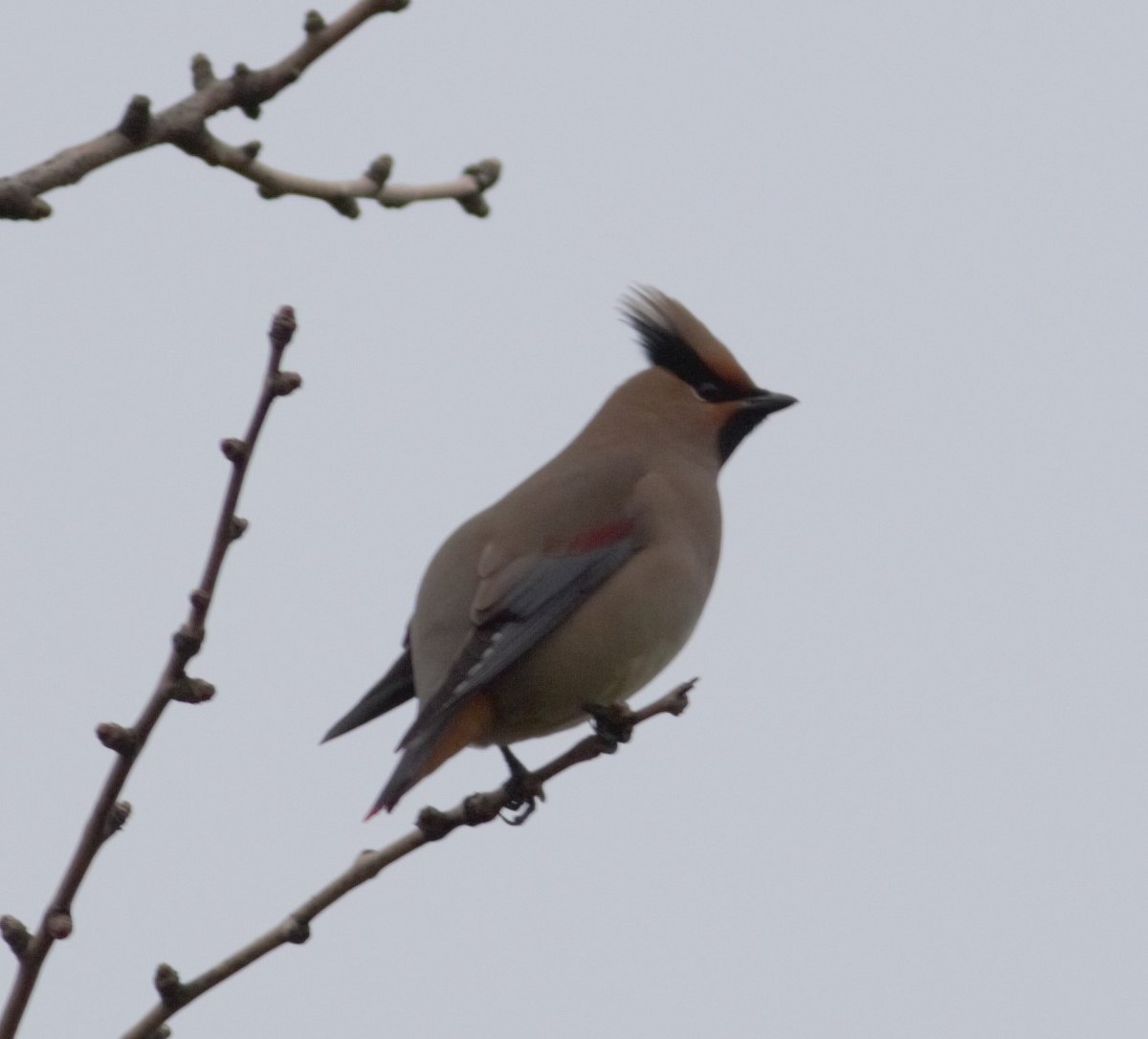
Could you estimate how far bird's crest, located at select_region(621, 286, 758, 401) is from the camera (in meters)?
5.92

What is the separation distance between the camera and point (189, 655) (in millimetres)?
2303

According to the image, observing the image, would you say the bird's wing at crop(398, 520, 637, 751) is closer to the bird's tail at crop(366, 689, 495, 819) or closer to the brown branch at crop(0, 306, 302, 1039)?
the bird's tail at crop(366, 689, 495, 819)

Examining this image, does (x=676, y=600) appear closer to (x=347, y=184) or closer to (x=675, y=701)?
(x=675, y=701)

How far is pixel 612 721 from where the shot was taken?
4422 mm

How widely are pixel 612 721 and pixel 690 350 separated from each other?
1797 mm

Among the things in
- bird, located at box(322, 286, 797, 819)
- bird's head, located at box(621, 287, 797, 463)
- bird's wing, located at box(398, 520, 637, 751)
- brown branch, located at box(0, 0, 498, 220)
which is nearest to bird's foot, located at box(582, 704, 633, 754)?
bird, located at box(322, 286, 797, 819)

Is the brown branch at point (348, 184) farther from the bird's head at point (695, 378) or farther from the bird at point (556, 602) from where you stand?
the bird's head at point (695, 378)

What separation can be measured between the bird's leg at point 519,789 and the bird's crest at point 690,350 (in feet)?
5.02

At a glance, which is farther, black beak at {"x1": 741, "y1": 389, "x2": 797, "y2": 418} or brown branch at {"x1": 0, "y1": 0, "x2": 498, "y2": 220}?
black beak at {"x1": 741, "y1": 389, "x2": 797, "y2": 418}

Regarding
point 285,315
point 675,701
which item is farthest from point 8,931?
point 675,701

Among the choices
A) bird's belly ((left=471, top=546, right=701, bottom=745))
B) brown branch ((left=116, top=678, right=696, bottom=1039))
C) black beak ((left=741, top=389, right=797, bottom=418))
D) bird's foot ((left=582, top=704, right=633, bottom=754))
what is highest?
black beak ((left=741, top=389, right=797, bottom=418))

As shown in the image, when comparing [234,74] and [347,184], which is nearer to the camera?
[234,74]

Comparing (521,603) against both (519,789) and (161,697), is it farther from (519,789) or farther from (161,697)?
(161,697)

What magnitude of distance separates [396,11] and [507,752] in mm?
2778
